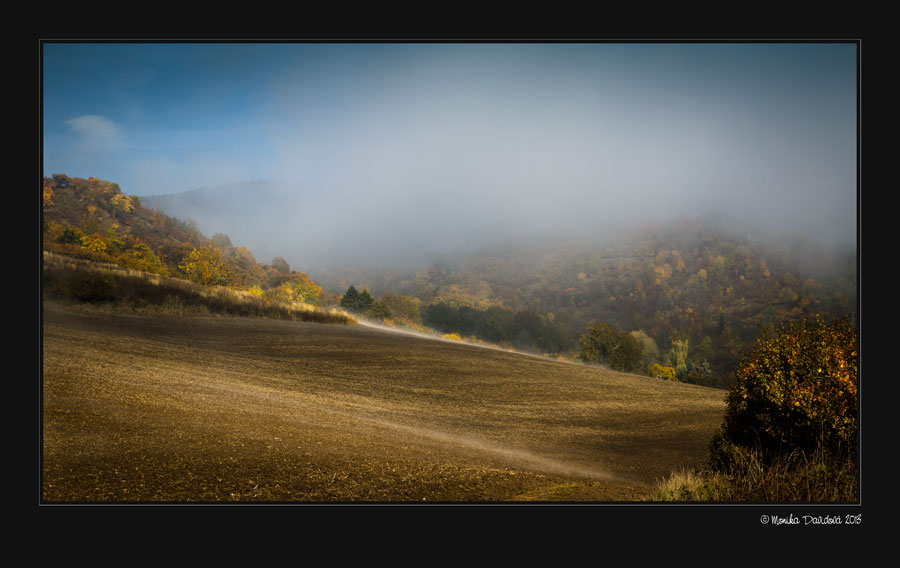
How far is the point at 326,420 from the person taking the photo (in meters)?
9.52

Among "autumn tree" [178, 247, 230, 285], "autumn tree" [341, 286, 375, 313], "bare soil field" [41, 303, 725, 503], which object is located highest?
"autumn tree" [178, 247, 230, 285]

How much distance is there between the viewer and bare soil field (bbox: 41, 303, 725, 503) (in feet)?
19.7

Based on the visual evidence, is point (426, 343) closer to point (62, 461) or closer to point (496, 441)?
point (496, 441)

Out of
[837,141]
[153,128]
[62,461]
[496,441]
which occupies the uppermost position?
[153,128]

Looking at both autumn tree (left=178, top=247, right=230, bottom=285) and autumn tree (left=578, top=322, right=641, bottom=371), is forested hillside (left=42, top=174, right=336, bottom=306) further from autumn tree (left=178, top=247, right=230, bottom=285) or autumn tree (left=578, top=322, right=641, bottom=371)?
autumn tree (left=578, top=322, right=641, bottom=371)

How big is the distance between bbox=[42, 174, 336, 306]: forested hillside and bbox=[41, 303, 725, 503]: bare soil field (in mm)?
1522

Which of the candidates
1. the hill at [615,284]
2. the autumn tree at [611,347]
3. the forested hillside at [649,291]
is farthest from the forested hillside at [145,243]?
the autumn tree at [611,347]

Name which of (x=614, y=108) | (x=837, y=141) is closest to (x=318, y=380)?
(x=614, y=108)

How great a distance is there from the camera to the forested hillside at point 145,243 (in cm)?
1036

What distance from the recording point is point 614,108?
9.85 metres

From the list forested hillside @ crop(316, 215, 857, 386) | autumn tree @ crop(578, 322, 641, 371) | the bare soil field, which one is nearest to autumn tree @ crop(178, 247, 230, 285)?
the bare soil field

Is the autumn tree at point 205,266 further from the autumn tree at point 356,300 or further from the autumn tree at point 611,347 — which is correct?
the autumn tree at point 611,347

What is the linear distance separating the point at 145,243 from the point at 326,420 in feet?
28.5

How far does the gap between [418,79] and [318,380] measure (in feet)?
28.3
